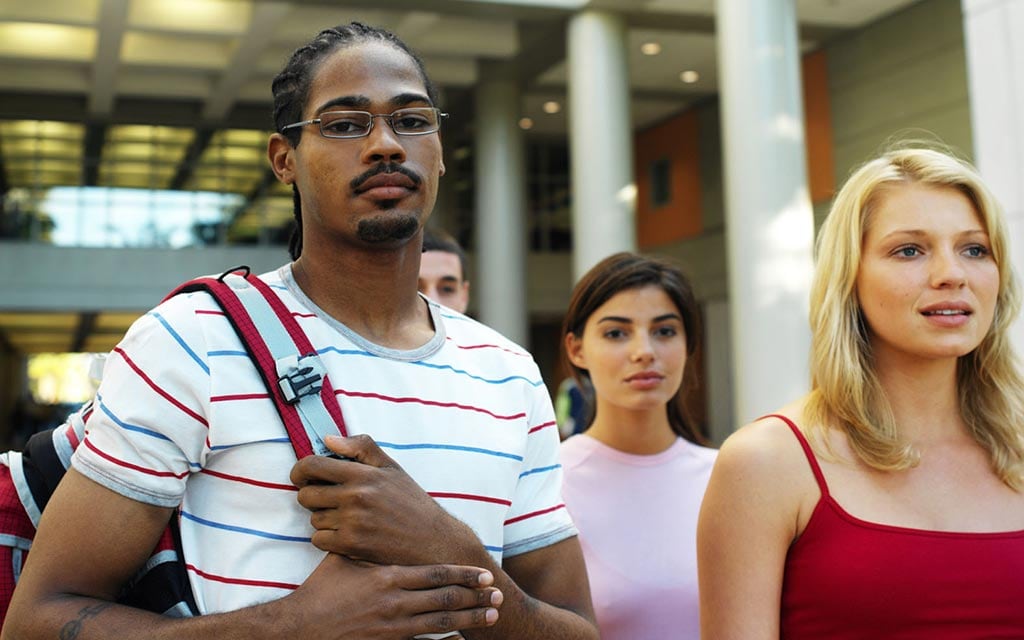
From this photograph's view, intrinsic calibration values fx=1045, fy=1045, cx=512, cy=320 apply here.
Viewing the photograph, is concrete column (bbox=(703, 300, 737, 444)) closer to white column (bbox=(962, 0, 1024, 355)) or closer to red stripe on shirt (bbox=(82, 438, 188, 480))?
white column (bbox=(962, 0, 1024, 355))

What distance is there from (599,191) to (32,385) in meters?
27.0

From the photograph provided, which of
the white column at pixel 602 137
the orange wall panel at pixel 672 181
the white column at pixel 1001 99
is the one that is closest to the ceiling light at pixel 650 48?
the white column at pixel 602 137

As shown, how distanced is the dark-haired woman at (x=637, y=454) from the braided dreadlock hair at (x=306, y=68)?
150cm

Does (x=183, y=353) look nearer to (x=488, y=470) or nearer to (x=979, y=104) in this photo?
(x=488, y=470)

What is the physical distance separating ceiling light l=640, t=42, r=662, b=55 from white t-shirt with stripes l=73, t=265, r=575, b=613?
17.5 m

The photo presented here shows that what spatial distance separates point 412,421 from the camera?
5.82 ft

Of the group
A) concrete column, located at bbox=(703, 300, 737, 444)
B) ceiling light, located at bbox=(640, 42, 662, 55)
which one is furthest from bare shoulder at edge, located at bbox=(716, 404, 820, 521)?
concrete column, located at bbox=(703, 300, 737, 444)

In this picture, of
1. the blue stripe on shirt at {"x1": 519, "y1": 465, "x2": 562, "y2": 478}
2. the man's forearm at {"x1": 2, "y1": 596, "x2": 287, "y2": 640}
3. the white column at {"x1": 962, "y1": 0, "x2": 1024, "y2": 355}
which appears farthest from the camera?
the white column at {"x1": 962, "y1": 0, "x2": 1024, "y2": 355}

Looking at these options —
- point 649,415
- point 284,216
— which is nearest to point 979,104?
point 649,415

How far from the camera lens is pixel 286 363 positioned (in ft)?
5.45

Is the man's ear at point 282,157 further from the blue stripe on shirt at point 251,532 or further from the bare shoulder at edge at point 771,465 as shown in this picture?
the bare shoulder at edge at point 771,465

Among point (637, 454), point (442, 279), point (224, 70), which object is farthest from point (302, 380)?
point (224, 70)

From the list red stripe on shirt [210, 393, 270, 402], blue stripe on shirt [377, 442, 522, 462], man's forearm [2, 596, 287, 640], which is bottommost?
man's forearm [2, 596, 287, 640]

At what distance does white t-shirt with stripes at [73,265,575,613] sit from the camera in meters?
1.59
